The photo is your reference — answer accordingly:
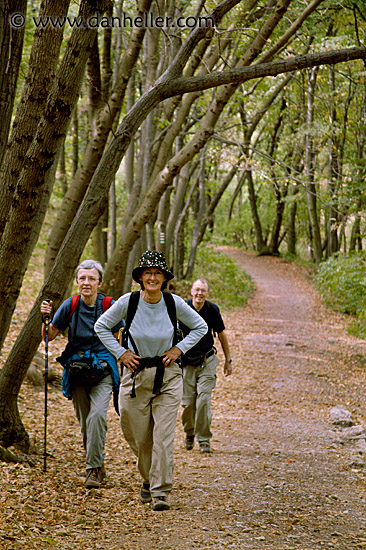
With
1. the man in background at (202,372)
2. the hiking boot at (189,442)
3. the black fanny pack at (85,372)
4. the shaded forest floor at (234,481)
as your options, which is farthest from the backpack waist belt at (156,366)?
the hiking boot at (189,442)

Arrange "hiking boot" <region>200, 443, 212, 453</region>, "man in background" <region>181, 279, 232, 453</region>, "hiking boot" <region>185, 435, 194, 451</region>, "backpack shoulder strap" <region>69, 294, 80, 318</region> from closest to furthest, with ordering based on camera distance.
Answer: "backpack shoulder strap" <region>69, 294, 80, 318</region>
"man in background" <region>181, 279, 232, 453</region>
"hiking boot" <region>200, 443, 212, 453</region>
"hiking boot" <region>185, 435, 194, 451</region>

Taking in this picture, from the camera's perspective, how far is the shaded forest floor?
4297mm

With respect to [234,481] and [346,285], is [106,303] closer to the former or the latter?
[234,481]

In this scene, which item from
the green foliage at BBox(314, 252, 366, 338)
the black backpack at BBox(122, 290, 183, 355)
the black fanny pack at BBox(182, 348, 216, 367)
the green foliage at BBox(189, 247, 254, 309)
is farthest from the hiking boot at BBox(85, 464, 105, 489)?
the green foliage at BBox(189, 247, 254, 309)

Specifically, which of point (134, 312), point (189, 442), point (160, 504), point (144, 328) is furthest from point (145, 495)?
point (189, 442)

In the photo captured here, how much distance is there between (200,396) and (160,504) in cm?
240

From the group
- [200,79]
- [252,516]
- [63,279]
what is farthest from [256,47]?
[252,516]

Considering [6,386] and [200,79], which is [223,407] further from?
[200,79]

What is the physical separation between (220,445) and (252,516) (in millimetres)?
2914

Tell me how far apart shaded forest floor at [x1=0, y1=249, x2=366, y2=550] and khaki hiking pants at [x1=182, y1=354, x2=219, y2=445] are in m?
0.33

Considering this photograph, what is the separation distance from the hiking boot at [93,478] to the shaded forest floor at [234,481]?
8 cm

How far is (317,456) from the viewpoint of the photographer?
24.8ft

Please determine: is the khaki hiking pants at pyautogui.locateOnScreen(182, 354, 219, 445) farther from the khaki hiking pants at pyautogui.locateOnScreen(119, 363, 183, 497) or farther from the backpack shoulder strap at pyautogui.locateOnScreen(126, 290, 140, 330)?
the backpack shoulder strap at pyautogui.locateOnScreen(126, 290, 140, 330)

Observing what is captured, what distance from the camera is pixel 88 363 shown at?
17.8ft
